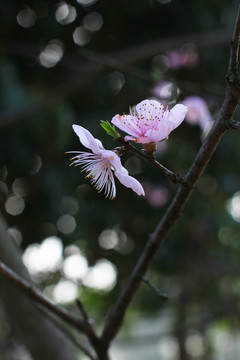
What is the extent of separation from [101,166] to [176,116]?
0.13 m

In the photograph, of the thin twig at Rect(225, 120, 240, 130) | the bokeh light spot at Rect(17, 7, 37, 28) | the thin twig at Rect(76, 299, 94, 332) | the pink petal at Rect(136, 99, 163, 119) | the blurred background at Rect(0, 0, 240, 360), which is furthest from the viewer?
the bokeh light spot at Rect(17, 7, 37, 28)

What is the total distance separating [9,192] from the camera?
201cm

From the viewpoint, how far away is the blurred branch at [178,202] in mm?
441

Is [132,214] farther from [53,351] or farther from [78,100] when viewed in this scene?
[53,351]

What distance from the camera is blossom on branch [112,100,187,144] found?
51cm

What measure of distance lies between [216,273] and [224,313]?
487mm

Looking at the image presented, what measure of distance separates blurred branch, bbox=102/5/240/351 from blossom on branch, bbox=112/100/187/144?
0.05 m

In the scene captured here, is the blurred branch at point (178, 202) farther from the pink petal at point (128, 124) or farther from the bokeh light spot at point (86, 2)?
the bokeh light spot at point (86, 2)

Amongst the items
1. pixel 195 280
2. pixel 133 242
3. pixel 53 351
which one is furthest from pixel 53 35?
pixel 195 280

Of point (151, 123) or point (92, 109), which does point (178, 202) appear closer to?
point (151, 123)

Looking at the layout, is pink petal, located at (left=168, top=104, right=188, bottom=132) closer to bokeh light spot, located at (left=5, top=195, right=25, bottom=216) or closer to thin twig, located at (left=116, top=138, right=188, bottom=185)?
thin twig, located at (left=116, top=138, right=188, bottom=185)

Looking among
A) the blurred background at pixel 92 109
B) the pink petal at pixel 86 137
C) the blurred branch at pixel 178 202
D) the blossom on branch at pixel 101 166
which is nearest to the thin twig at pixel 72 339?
the blurred branch at pixel 178 202

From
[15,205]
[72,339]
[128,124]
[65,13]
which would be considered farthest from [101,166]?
[65,13]

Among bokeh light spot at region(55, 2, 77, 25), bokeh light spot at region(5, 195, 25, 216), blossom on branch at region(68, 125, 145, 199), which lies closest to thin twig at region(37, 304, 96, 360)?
blossom on branch at region(68, 125, 145, 199)
